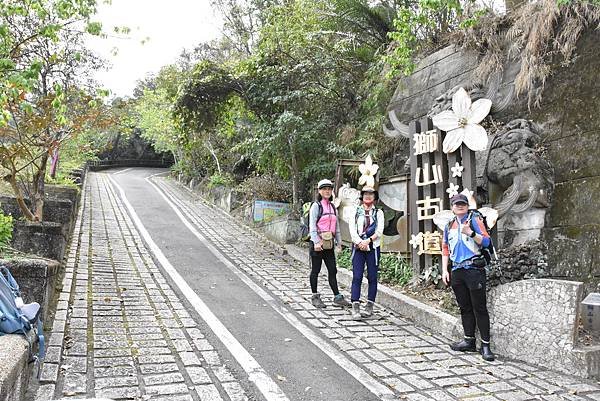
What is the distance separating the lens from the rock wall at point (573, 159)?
6219 mm

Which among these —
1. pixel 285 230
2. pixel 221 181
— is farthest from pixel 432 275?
pixel 221 181

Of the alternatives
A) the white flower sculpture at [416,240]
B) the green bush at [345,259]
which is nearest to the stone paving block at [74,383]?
the white flower sculpture at [416,240]

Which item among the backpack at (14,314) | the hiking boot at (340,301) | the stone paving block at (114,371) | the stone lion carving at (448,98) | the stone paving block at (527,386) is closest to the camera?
the backpack at (14,314)

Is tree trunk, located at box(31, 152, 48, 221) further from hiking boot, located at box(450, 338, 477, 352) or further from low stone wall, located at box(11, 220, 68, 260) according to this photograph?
hiking boot, located at box(450, 338, 477, 352)

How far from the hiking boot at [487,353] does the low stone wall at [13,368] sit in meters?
4.44

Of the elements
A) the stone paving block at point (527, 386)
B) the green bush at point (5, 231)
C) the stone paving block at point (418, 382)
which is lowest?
the stone paving block at point (527, 386)

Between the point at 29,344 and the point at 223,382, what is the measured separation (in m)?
1.63

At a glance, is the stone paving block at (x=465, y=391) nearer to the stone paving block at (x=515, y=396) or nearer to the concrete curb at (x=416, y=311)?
the stone paving block at (x=515, y=396)

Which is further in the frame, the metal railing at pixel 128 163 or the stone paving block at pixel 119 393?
the metal railing at pixel 128 163

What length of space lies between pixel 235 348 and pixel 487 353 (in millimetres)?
2786

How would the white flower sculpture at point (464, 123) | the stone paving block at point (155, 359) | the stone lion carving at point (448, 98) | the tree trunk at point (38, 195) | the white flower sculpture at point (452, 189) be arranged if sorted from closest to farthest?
the stone paving block at point (155, 359), the white flower sculpture at point (464, 123), the white flower sculpture at point (452, 189), the stone lion carving at point (448, 98), the tree trunk at point (38, 195)

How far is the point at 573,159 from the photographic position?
6.63 m

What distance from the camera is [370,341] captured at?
5.38 m

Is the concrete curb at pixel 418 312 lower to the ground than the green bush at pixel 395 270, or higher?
lower
